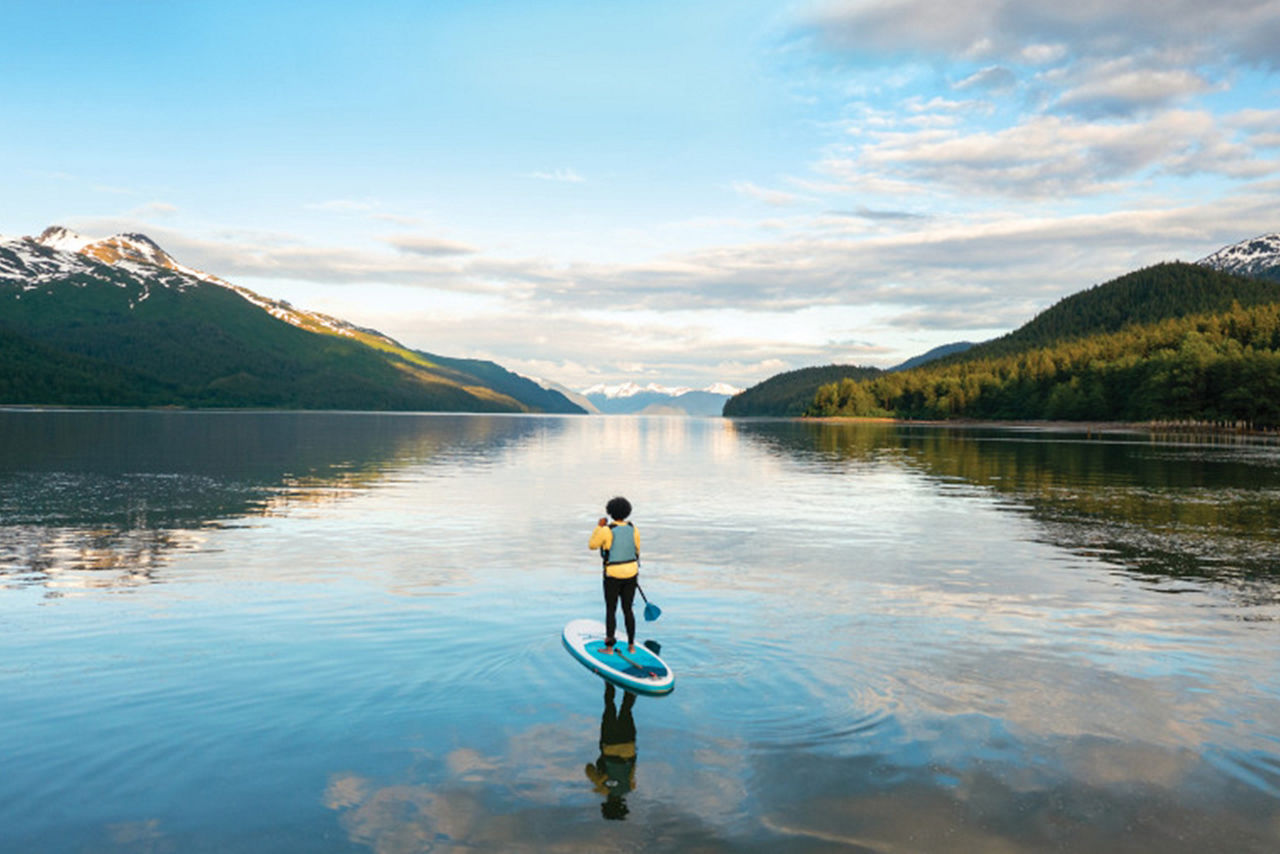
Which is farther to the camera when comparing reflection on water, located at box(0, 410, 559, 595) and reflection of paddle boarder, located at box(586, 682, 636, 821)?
reflection on water, located at box(0, 410, 559, 595)

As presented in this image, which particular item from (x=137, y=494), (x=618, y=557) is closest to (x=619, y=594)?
(x=618, y=557)

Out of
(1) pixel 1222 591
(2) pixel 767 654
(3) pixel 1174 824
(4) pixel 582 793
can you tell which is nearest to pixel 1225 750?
(3) pixel 1174 824

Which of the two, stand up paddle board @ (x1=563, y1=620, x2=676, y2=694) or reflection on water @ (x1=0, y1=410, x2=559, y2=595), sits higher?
reflection on water @ (x1=0, y1=410, x2=559, y2=595)

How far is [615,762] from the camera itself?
44.0 ft

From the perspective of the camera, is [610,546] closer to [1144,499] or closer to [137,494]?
[137,494]

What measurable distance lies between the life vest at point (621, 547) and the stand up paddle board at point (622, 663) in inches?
72.0

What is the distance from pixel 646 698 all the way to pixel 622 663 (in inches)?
43.9

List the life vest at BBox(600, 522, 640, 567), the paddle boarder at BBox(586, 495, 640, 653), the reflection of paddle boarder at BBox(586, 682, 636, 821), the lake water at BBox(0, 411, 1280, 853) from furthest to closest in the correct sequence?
the life vest at BBox(600, 522, 640, 567)
the paddle boarder at BBox(586, 495, 640, 653)
the reflection of paddle boarder at BBox(586, 682, 636, 821)
the lake water at BBox(0, 411, 1280, 853)

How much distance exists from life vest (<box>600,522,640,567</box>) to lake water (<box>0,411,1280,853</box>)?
99.0 inches

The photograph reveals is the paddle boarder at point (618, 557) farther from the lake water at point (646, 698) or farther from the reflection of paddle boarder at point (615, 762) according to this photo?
the reflection of paddle boarder at point (615, 762)

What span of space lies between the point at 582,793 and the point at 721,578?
17.4 m

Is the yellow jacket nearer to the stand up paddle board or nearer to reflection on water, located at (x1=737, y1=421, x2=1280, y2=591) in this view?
the stand up paddle board

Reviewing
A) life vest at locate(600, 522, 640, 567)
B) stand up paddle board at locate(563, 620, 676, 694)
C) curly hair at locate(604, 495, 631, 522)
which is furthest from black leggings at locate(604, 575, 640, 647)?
curly hair at locate(604, 495, 631, 522)

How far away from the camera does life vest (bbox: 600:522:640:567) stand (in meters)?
19.7
